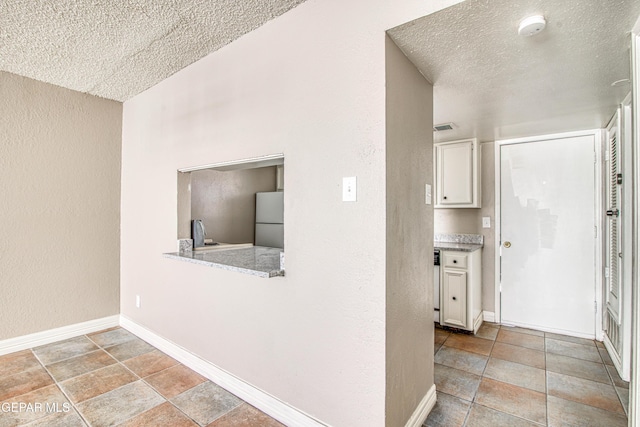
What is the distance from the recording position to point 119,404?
6.30ft

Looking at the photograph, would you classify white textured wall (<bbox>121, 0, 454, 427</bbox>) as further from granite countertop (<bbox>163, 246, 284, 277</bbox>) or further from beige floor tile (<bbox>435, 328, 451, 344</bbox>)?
beige floor tile (<bbox>435, 328, 451, 344</bbox>)

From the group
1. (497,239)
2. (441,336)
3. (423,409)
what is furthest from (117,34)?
(497,239)

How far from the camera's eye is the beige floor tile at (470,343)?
8.93 ft

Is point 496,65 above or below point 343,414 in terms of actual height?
above

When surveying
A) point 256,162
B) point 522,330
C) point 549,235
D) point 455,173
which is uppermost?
point 455,173

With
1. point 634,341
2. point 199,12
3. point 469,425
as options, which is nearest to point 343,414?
point 469,425

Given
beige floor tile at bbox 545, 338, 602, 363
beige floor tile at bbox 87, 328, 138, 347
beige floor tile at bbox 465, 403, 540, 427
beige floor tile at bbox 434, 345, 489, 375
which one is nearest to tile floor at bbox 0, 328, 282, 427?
beige floor tile at bbox 87, 328, 138, 347

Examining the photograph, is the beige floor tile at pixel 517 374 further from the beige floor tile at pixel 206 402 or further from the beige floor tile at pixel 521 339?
the beige floor tile at pixel 206 402

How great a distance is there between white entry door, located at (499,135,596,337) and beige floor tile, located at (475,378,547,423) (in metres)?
1.43

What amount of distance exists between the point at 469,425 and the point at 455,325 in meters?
1.47

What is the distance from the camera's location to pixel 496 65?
175cm

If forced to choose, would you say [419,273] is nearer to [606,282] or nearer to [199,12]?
[199,12]

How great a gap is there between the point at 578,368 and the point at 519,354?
0.39 meters

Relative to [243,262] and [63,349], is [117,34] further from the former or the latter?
[63,349]
